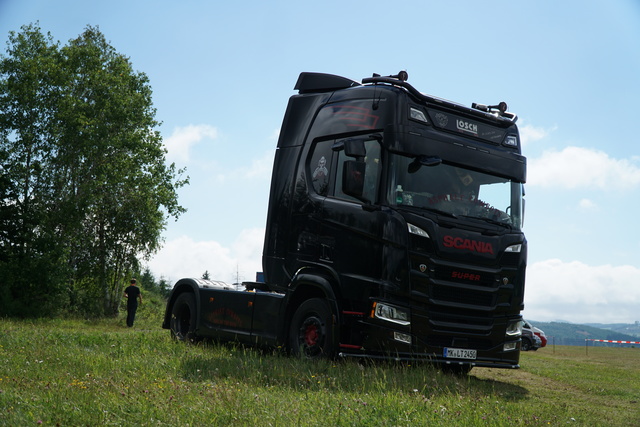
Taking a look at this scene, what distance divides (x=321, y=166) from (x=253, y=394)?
4.33 meters

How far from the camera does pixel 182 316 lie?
14000 millimetres

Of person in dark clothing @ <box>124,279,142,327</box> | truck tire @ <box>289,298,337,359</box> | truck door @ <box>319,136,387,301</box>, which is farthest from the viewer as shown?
person in dark clothing @ <box>124,279,142,327</box>

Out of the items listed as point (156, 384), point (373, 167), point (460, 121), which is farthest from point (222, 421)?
point (460, 121)

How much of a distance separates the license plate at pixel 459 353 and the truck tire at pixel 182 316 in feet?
19.0

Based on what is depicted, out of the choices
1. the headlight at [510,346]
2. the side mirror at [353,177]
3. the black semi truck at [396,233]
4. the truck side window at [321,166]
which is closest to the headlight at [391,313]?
the black semi truck at [396,233]

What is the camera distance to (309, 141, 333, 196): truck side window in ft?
33.6

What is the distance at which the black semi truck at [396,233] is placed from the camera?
30.2ft

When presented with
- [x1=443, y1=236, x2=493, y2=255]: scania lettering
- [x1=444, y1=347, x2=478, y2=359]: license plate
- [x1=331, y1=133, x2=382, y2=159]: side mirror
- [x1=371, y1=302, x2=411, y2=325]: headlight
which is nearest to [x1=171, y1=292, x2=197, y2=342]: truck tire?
[x1=371, y1=302, x2=411, y2=325]: headlight

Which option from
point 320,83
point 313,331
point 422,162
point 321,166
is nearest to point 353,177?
point 422,162

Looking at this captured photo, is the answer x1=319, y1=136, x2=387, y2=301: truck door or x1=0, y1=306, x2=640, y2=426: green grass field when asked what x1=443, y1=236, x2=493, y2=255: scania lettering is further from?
x1=0, y1=306, x2=640, y2=426: green grass field

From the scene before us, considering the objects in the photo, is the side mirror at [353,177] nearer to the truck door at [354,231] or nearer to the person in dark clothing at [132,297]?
the truck door at [354,231]

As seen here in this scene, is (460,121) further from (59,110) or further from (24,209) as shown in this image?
(59,110)

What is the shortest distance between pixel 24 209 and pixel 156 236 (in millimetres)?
7375

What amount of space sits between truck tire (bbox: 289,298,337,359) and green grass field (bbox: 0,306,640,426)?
0.36m
